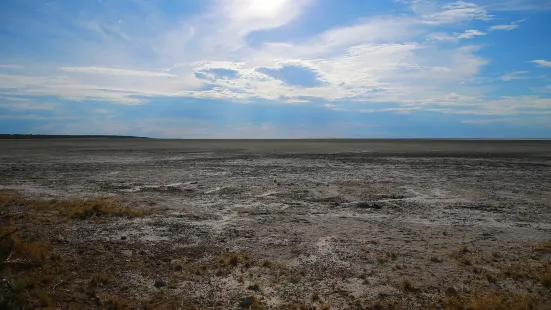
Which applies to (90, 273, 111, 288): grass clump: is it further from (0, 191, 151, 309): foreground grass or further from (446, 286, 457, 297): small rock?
(446, 286, 457, 297): small rock

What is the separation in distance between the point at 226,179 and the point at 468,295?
1783 cm

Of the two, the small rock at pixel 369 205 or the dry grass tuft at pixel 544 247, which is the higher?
the small rock at pixel 369 205

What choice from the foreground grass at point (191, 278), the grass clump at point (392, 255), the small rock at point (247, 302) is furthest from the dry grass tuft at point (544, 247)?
the small rock at point (247, 302)

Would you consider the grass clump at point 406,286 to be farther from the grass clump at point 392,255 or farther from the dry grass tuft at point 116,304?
the dry grass tuft at point 116,304

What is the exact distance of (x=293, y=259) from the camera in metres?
9.16

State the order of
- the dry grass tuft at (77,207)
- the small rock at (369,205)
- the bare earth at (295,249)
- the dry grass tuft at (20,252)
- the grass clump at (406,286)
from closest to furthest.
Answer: the bare earth at (295,249) < the grass clump at (406,286) < the dry grass tuft at (20,252) < the dry grass tuft at (77,207) < the small rock at (369,205)

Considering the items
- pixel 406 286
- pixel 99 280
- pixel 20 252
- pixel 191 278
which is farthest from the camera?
pixel 20 252

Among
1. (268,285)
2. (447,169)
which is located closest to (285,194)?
(268,285)

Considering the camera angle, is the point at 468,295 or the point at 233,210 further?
the point at 233,210

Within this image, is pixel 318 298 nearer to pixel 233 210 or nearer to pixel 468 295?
pixel 468 295

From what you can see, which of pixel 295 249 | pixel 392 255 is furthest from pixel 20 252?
pixel 392 255

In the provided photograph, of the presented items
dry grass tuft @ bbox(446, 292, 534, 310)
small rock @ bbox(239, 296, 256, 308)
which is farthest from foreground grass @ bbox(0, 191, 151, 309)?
dry grass tuft @ bbox(446, 292, 534, 310)

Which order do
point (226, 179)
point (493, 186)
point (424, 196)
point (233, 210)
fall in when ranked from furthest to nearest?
1. point (226, 179)
2. point (493, 186)
3. point (424, 196)
4. point (233, 210)

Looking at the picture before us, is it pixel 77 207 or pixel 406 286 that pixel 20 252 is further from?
pixel 406 286
